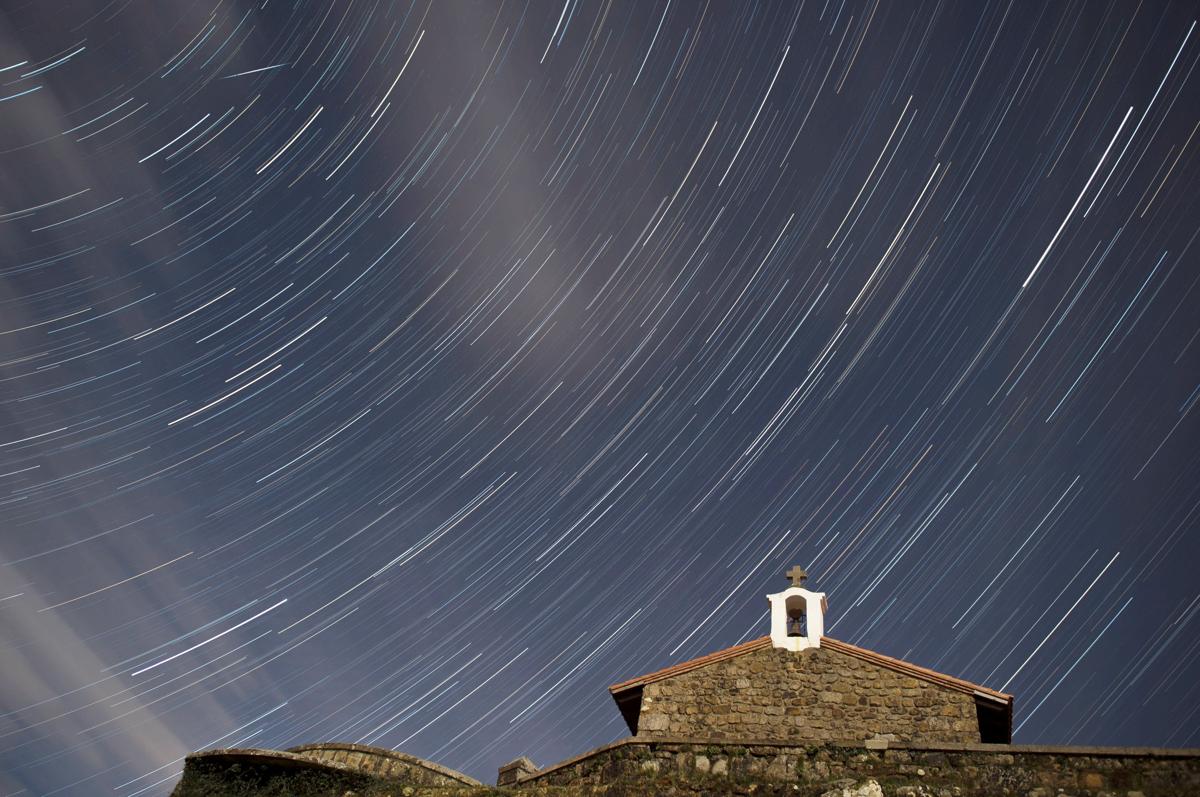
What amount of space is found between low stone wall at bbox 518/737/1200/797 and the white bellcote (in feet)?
16.4

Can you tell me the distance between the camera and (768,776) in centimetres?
954

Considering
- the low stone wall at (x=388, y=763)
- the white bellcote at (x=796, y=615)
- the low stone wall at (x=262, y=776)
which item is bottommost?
the low stone wall at (x=262, y=776)

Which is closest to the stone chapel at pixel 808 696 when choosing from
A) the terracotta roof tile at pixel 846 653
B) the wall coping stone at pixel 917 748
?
the terracotta roof tile at pixel 846 653

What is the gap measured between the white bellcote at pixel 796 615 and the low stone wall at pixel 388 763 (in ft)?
20.3

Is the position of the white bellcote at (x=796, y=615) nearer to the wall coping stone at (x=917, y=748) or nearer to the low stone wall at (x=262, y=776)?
the wall coping stone at (x=917, y=748)

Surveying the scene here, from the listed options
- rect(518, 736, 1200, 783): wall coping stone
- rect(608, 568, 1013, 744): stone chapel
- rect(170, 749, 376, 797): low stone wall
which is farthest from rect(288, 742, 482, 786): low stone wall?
rect(518, 736, 1200, 783): wall coping stone

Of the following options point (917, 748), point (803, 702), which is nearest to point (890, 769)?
point (917, 748)

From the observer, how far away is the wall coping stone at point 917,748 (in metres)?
8.42

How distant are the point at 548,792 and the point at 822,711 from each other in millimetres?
5860

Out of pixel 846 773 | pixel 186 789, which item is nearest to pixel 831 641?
pixel 846 773

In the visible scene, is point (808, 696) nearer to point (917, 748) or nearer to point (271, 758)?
point (917, 748)

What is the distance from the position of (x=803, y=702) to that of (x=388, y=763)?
26.0 feet

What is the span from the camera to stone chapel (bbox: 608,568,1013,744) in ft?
43.1

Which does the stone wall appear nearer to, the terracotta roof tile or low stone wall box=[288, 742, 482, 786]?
the terracotta roof tile
